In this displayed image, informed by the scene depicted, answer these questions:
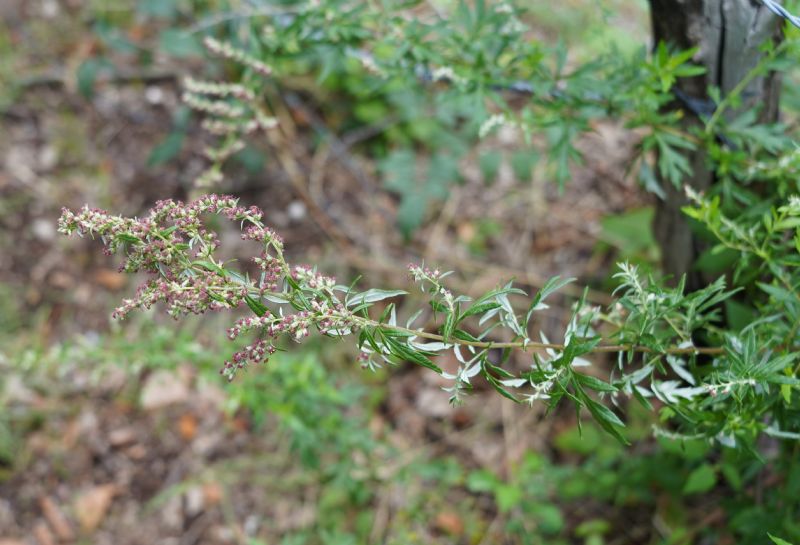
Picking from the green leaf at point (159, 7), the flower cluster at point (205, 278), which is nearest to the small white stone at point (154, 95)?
the green leaf at point (159, 7)

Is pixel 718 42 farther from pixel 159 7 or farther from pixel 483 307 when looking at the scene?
pixel 159 7

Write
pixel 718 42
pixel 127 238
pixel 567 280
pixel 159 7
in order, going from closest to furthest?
1. pixel 127 238
2. pixel 567 280
3. pixel 718 42
4. pixel 159 7

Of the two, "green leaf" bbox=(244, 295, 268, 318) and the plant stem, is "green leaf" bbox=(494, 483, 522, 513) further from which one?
"green leaf" bbox=(244, 295, 268, 318)

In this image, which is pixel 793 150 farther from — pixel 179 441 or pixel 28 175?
pixel 28 175

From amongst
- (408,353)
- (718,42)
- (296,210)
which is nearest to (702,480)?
(718,42)

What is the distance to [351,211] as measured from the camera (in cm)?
416

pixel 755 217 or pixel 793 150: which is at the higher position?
pixel 793 150

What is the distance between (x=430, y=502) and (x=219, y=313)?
142 centimetres

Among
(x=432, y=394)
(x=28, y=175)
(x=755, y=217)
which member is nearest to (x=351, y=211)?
(x=432, y=394)

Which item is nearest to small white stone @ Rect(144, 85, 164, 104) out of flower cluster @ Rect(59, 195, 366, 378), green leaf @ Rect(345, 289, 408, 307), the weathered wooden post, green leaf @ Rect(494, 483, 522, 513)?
green leaf @ Rect(494, 483, 522, 513)

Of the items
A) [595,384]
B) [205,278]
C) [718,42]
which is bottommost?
[595,384]

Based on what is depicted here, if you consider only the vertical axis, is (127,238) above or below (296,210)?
above

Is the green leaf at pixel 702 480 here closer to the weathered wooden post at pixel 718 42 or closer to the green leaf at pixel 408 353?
the weathered wooden post at pixel 718 42

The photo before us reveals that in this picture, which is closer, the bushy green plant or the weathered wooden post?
the bushy green plant
